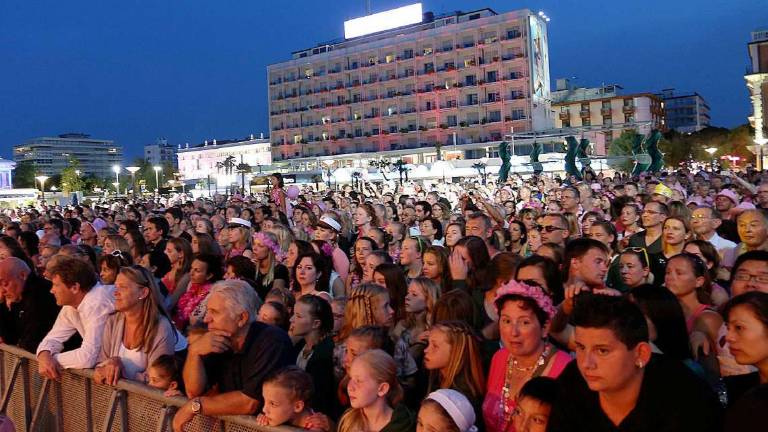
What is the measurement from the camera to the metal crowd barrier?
3753 millimetres

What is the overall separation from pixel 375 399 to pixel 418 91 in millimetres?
80556

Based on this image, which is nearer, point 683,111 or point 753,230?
point 753,230

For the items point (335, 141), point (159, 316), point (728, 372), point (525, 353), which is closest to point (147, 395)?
point (159, 316)

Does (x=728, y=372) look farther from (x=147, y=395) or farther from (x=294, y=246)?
(x=294, y=246)

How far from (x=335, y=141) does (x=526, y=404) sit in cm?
8714

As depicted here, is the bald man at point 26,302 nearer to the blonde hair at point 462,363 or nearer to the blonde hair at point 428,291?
the blonde hair at point 428,291

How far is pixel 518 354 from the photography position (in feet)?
11.1

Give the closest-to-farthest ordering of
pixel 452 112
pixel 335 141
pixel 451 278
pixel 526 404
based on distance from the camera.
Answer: pixel 526 404 → pixel 451 278 → pixel 452 112 → pixel 335 141

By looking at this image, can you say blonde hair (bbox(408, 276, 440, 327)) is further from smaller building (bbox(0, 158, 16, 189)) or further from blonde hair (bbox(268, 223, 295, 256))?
smaller building (bbox(0, 158, 16, 189))

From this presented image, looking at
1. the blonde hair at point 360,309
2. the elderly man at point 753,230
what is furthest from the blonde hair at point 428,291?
the elderly man at point 753,230

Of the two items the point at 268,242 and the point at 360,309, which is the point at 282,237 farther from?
the point at 360,309

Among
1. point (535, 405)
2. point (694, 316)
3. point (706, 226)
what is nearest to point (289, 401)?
point (535, 405)

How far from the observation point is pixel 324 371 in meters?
4.09

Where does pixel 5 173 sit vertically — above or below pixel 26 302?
above
